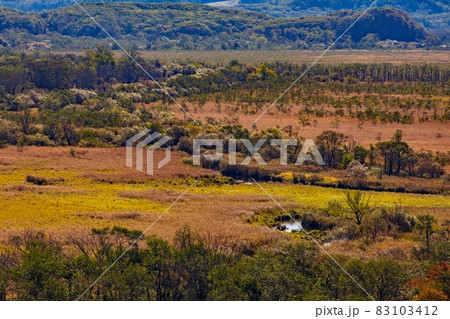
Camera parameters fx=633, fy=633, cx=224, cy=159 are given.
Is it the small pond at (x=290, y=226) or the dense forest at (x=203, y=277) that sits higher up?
the dense forest at (x=203, y=277)

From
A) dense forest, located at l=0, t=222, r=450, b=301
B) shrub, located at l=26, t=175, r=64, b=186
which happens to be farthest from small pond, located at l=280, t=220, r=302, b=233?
shrub, located at l=26, t=175, r=64, b=186

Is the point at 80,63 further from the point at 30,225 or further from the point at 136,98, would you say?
the point at 30,225

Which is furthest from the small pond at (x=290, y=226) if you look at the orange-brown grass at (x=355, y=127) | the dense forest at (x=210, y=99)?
the orange-brown grass at (x=355, y=127)

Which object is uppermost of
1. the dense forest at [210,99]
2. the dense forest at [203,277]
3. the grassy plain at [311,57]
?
the dense forest at [203,277]

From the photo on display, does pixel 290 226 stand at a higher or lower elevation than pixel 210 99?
higher

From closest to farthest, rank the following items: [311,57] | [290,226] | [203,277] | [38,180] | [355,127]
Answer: [203,277]
[290,226]
[38,180]
[355,127]
[311,57]

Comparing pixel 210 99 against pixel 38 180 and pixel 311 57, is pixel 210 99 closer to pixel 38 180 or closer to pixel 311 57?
pixel 38 180

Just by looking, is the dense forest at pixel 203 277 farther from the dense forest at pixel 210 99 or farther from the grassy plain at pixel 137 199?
the dense forest at pixel 210 99

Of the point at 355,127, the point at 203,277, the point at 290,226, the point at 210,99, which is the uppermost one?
the point at 203,277

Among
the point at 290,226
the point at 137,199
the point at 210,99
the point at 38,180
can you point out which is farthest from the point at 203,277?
the point at 210,99

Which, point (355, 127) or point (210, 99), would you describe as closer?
point (355, 127)

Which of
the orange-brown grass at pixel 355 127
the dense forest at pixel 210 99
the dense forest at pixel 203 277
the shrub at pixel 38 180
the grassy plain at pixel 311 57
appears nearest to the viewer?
the dense forest at pixel 203 277

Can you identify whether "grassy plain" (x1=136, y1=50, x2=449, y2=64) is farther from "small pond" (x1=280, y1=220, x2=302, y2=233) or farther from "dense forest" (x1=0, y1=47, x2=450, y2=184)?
"small pond" (x1=280, y1=220, x2=302, y2=233)
